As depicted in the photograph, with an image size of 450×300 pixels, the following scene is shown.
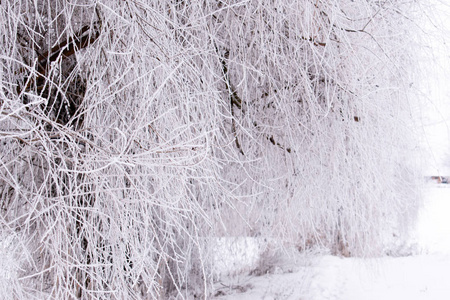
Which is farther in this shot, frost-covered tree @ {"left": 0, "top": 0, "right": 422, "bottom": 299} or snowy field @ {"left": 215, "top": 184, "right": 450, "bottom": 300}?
snowy field @ {"left": 215, "top": 184, "right": 450, "bottom": 300}

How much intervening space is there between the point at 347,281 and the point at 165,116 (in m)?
5.32

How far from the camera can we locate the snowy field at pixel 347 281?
530 cm

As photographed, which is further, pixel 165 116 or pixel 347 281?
pixel 347 281

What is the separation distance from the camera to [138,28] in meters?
1.81

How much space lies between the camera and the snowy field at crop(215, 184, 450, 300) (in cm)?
530

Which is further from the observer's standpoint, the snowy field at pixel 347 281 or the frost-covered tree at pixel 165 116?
the snowy field at pixel 347 281

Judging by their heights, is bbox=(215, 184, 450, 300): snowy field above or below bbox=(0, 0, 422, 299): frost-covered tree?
below

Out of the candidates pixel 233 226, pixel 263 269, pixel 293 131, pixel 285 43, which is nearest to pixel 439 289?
pixel 263 269

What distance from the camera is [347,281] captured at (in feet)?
20.4

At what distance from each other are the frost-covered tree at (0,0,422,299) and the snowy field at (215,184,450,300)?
8.78 feet

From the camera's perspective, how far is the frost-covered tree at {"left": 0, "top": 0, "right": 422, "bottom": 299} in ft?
5.52

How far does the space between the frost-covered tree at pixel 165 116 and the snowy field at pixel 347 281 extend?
2675 mm

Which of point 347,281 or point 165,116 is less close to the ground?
point 165,116

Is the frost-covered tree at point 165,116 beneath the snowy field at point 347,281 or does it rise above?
above
